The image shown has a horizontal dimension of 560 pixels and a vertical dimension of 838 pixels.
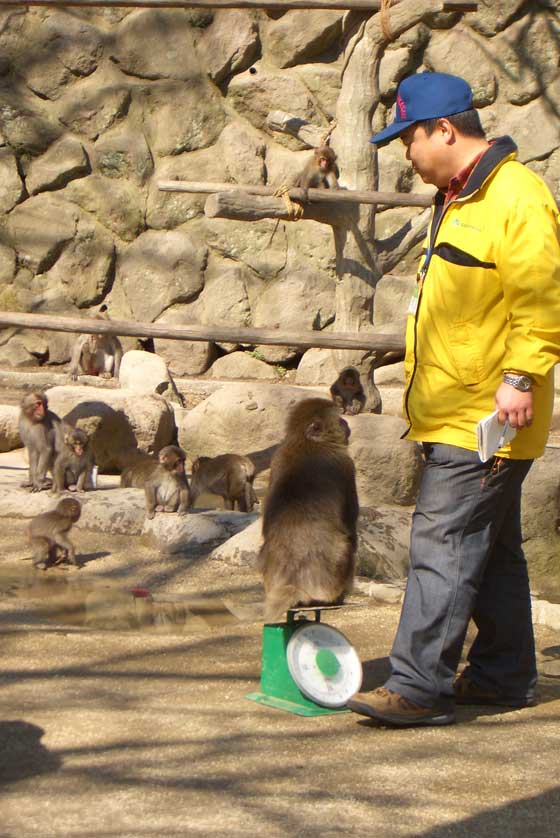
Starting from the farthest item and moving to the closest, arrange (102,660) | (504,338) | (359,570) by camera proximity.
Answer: (359,570) < (102,660) < (504,338)

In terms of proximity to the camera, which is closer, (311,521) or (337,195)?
(311,521)

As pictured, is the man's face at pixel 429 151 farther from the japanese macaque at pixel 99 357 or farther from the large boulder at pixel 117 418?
the japanese macaque at pixel 99 357

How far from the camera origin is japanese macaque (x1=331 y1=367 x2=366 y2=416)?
Result: 1072cm

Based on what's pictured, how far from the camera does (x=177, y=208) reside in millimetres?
18531

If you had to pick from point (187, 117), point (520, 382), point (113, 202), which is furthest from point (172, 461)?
point (187, 117)

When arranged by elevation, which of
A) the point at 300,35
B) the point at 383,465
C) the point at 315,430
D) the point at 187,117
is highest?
the point at 300,35

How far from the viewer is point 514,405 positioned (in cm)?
358

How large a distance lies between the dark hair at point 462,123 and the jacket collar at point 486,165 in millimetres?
72

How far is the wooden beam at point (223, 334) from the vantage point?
8539mm

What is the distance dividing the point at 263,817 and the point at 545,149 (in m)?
16.4

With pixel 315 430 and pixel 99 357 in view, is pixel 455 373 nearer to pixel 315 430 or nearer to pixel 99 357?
pixel 315 430

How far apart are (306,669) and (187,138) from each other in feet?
51.4

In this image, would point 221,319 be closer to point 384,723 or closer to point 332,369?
point 332,369

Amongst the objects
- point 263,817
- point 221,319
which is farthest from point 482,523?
point 221,319
